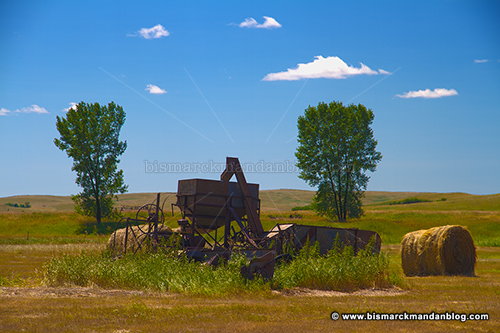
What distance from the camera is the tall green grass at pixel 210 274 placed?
1436cm

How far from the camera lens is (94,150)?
57.6 metres

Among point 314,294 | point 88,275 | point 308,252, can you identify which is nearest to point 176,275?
point 88,275

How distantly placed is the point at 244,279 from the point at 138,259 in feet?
14.4

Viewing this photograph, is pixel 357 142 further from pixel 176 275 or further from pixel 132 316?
pixel 132 316

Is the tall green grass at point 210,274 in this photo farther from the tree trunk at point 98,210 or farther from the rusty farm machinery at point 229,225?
the tree trunk at point 98,210

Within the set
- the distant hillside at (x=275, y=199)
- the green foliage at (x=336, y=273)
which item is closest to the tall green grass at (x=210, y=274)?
the green foliage at (x=336, y=273)

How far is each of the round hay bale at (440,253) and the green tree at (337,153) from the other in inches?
1404

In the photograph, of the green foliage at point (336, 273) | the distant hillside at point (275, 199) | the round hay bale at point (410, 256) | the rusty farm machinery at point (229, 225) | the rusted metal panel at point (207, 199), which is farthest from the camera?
the distant hillside at point (275, 199)

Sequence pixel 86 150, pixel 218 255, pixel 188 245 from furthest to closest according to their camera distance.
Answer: pixel 86 150, pixel 188 245, pixel 218 255

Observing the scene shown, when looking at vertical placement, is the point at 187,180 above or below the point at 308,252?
above

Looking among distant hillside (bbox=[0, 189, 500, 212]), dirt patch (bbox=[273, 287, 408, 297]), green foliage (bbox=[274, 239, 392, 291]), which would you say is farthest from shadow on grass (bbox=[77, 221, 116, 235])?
distant hillside (bbox=[0, 189, 500, 212])

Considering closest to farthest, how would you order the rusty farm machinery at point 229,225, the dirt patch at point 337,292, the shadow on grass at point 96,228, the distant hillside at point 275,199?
the dirt patch at point 337,292 → the rusty farm machinery at point 229,225 → the shadow on grass at point 96,228 → the distant hillside at point 275,199

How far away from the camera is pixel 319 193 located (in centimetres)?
5894

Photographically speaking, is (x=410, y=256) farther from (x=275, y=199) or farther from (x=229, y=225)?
(x=275, y=199)
